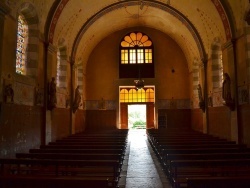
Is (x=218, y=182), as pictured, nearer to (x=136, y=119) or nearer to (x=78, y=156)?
(x=78, y=156)

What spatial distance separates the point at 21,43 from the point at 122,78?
9840 mm

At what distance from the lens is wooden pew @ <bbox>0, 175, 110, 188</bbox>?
328 cm

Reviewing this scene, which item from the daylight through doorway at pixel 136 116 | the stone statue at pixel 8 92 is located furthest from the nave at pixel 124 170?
the daylight through doorway at pixel 136 116

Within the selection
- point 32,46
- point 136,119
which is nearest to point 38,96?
point 32,46

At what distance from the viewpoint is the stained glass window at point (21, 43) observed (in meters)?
8.88

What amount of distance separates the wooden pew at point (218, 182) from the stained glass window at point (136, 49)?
50.5 feet

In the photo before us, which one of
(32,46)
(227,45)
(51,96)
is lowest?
(51,96)

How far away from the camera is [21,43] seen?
900 cm

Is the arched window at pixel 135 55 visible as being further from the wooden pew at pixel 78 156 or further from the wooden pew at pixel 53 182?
the wooden pew at pixel 53 182

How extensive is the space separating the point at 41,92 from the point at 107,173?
17.0 feet

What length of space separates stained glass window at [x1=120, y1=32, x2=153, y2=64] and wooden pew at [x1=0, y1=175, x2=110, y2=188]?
1541 cm

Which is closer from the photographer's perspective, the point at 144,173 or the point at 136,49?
the point at 144,173

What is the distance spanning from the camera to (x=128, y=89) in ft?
61.4

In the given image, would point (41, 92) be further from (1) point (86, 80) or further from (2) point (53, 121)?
(1) point (86, 80)
